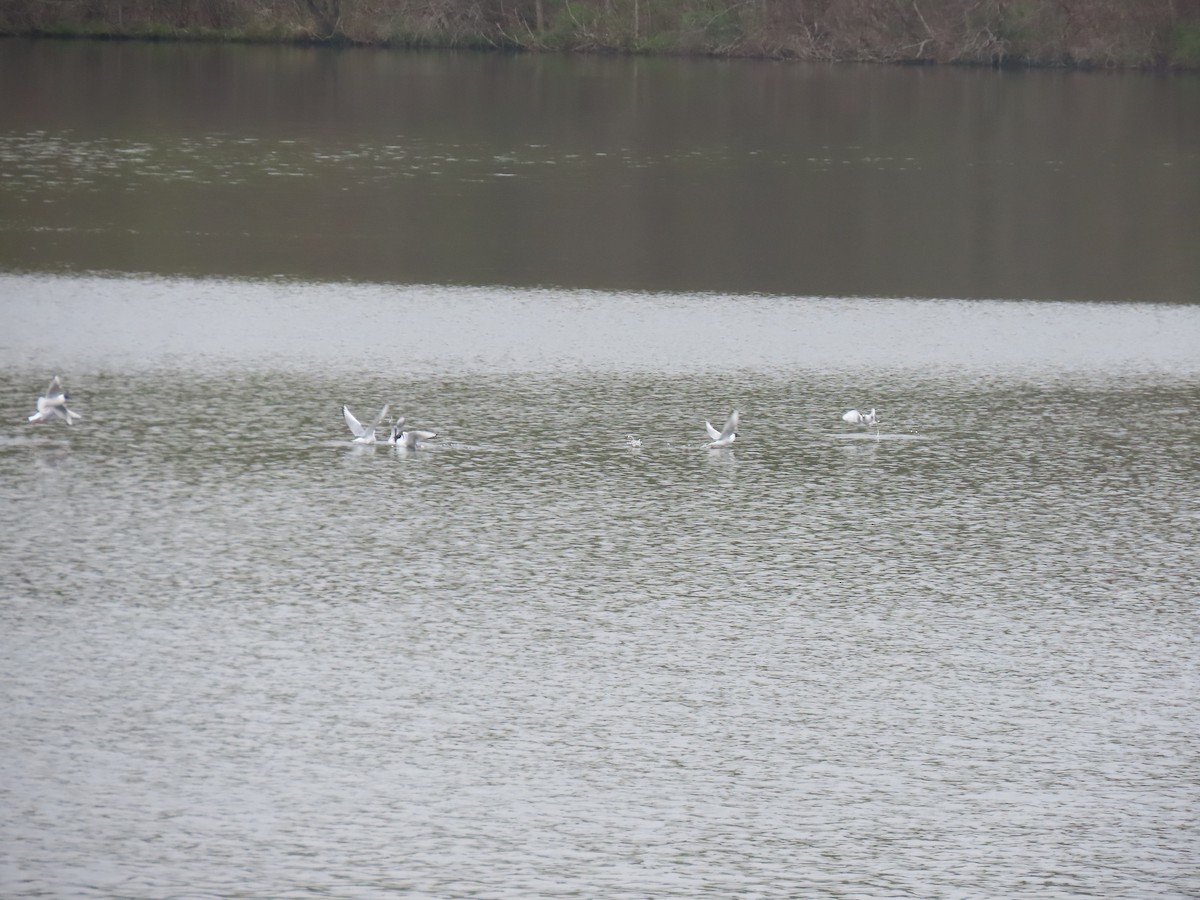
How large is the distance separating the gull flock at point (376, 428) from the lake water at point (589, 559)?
148 millimetres

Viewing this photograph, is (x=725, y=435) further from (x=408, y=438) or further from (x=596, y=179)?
(x=596, y=179)

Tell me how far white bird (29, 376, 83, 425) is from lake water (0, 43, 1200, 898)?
7.4 inches

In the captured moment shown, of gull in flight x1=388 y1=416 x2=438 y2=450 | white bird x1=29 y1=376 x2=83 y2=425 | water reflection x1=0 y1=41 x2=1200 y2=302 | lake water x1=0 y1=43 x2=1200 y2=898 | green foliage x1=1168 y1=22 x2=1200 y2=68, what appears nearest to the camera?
lake water x1=0 y1=43 x2=1200 y2=898

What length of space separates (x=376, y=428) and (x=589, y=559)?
369cm

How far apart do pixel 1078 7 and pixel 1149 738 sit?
5064cm

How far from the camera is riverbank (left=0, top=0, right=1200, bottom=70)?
55938 mm

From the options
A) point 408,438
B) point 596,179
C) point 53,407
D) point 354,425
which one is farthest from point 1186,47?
point 53,407

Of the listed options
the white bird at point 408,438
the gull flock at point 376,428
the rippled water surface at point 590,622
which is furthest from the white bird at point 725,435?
the white bird at point 408,438

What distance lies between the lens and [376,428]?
15359 mm

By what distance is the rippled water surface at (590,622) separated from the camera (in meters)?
8.25

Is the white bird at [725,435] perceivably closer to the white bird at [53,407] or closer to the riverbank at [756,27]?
the white bird at [53,407]

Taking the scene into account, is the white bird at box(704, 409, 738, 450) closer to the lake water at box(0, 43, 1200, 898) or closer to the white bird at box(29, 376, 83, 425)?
the lake water at box(0, 43, 1200, 898)

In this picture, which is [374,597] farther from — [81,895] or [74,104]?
[74,104]

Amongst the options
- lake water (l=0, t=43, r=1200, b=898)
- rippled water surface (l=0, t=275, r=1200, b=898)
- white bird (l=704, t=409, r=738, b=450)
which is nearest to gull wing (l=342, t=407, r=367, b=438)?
rippled water surface (l=0, t=275, r=1200, b=898)
